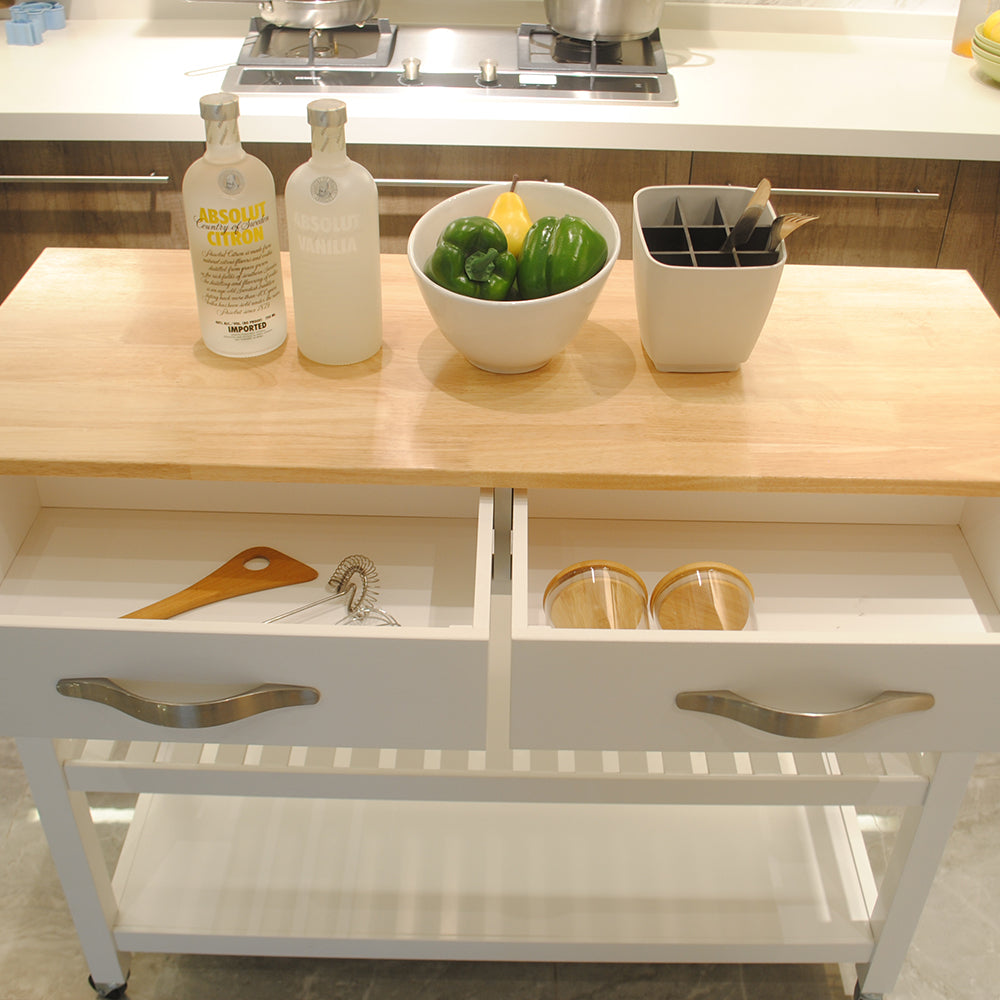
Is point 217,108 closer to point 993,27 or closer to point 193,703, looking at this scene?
point 193,703

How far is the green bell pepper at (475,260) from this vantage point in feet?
3.02

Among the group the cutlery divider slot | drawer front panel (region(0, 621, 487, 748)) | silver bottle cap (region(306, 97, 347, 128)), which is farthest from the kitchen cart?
silver bottle cap (region(306, 97, 347, 128))

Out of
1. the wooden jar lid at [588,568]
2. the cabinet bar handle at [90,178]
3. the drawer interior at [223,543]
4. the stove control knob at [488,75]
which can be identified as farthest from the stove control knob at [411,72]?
the wooden jar lid at [588,568]

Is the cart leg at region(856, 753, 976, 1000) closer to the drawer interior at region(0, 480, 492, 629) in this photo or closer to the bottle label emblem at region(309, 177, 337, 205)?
the drawer interior at region(0, 480, 492, 629)

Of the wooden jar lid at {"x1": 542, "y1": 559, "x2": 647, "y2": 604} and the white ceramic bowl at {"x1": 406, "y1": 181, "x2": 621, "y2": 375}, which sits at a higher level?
the white ceramic bowl at {"x1": 406, "y1": 181, "x2": 621, "y2": 375}

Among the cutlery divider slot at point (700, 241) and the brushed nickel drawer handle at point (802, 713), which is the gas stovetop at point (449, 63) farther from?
the brushed nickel drawer handle at point (802, 713)

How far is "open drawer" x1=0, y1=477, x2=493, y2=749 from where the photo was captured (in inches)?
33.4

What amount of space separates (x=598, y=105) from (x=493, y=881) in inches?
49.3

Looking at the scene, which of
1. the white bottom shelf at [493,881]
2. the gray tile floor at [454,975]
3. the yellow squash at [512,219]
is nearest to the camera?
the yellow squash at [512,219]

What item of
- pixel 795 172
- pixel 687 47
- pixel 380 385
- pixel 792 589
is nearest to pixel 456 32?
pixel 687 47

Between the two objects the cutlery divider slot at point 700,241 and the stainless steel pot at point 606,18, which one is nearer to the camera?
the cutlery divider slot at point 700,241

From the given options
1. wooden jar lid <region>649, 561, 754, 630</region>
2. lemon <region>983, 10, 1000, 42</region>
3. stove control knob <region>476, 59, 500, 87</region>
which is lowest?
wooden jar lid <region>649, 561, 754, 630</region>

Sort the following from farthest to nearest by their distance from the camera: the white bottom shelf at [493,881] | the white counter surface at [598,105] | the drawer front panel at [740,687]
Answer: the white counter surface at [598,105], the white bottom shelf at [493,881], the drawer front panel at [740,687]

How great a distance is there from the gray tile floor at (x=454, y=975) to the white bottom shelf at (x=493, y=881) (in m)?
0.14
